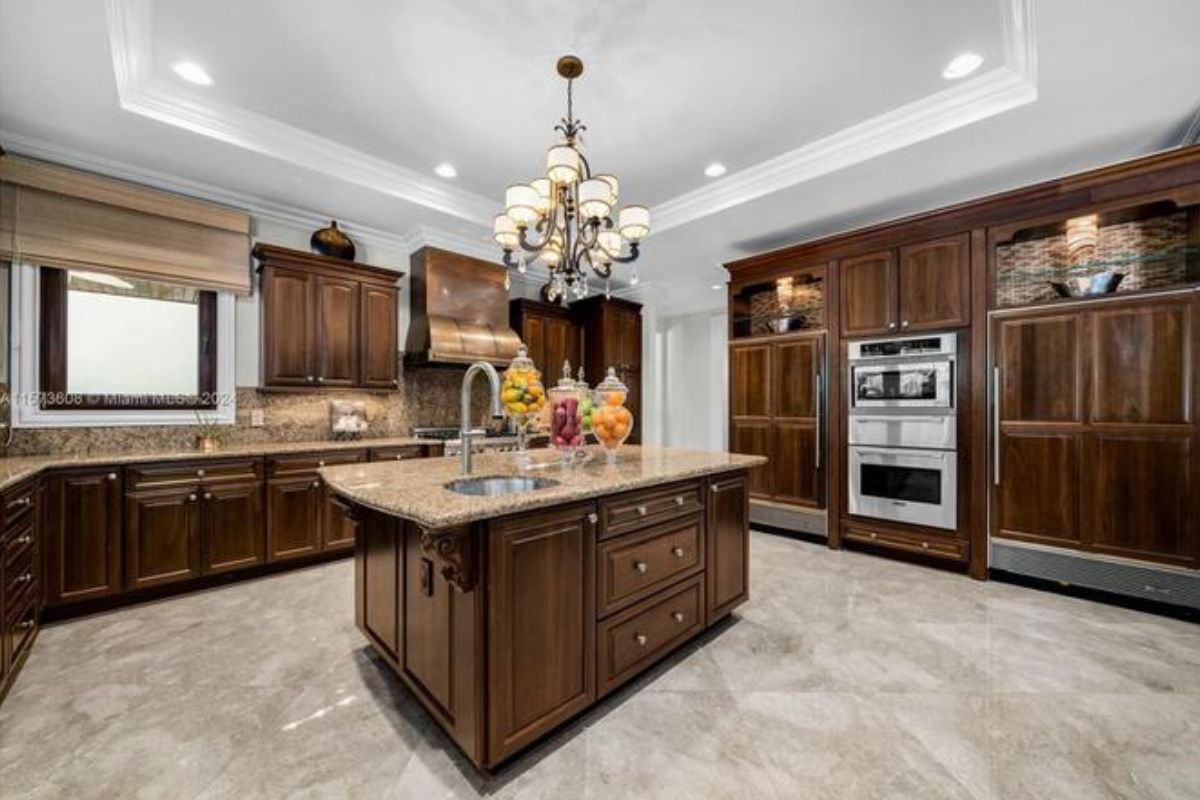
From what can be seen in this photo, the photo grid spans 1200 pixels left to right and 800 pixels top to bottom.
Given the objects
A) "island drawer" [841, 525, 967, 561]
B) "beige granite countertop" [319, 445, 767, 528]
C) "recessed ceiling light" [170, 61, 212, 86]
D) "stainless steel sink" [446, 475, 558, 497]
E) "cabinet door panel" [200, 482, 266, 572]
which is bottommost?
"island drawer" [841, 525, 967, 561]

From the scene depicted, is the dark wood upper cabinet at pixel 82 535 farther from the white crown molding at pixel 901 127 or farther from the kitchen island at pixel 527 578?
the white crown molding at pixel 901 127

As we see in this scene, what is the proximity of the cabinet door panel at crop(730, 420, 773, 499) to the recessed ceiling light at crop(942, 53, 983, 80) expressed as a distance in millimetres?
2706

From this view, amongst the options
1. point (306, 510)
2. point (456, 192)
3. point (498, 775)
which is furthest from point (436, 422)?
point (498, 775)

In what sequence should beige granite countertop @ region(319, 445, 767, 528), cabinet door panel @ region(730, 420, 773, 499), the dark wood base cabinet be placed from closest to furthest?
1. beige granite countertop @ region(319, 445, 767, 528)
2. the dark wood base cabinet
3. cabinet door panel @ region(730, 420, 773, 499)

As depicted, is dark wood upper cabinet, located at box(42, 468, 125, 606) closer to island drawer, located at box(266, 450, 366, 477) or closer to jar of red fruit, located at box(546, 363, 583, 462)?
island drawer, located at box(266, 450, 366, 477)

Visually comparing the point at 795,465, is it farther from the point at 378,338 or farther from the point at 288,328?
the point at 288,328

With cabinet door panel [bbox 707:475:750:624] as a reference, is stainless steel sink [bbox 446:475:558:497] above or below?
above

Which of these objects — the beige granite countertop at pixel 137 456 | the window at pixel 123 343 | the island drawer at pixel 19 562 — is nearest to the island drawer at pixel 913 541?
the beige granite countertop at pixel 137 456

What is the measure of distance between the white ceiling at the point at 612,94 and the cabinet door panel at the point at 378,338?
76cm

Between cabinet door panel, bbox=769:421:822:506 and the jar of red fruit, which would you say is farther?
cabinet door panel, bbox=769:421:822:506

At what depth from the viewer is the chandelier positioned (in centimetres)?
239

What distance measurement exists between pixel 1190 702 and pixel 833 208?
340 centimetres

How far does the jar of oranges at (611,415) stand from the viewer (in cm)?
232

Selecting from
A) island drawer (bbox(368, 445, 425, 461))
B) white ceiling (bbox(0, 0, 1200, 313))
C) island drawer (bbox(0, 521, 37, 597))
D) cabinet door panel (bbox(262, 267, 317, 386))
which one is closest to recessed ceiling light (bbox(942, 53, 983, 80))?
white ceiling (bbox(0, 0, 1200, 313))
